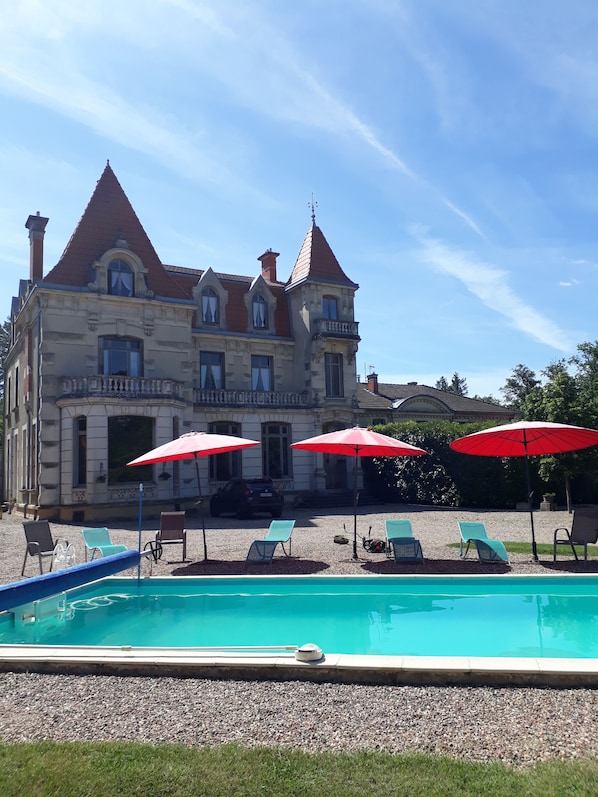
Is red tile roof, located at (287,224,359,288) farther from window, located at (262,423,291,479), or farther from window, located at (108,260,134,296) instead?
window, located at (108,260,134,296)

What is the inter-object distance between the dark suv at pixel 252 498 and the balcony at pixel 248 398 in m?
5.88

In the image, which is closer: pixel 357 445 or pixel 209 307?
pixel 357 445

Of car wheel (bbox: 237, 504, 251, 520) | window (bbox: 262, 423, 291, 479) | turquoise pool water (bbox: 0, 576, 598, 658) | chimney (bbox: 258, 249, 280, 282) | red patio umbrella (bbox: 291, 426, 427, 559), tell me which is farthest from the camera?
chimney (bbox: 258, 249, 280, 282)

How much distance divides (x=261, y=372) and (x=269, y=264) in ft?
27.7

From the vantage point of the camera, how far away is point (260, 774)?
13.3 feet

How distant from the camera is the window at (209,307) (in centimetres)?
3158

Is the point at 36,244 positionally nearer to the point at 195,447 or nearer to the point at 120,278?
the point at 120,278

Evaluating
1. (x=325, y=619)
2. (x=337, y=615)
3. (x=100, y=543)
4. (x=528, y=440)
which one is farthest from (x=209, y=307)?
(x=325, y=619)

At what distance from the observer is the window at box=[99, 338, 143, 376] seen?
26.6 meters

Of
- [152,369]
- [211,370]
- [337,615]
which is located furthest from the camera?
[211,370]

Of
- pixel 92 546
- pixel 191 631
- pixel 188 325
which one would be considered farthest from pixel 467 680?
pixel 188 325

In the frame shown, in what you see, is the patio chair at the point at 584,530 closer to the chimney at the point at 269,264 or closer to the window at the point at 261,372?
the window at the point at 261,372

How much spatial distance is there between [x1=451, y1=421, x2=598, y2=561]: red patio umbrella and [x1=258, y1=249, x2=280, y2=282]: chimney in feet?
83.9

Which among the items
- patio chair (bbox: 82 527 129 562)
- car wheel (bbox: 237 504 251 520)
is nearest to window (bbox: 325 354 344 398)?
car wheel (bbox: 237 504 251 520)
